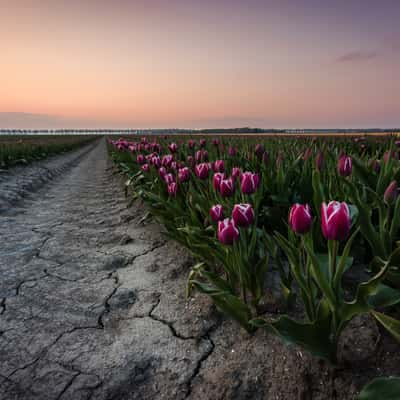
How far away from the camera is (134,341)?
172cm

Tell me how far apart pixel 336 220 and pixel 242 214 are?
43 centimetres

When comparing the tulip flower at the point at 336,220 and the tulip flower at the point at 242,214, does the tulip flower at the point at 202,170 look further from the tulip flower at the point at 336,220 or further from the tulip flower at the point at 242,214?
the tulip flower at the point at 336,220

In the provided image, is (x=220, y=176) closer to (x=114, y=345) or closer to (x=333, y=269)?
(x=333, y=269)

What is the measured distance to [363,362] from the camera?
1230 millimetres

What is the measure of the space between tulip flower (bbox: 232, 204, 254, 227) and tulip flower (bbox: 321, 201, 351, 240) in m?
0.38

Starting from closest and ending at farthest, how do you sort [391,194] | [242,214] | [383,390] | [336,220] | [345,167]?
[383,390] < [336,220] < [242,214] < [391,194] < [345,167]

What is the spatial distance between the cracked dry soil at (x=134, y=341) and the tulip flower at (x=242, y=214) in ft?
1.96

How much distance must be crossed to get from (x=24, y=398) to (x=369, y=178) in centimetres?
240

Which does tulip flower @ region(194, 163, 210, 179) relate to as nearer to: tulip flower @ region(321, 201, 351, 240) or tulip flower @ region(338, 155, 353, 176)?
tulip flower @ region(338, 155, 353, 176)

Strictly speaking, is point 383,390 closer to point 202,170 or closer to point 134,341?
point 134,341

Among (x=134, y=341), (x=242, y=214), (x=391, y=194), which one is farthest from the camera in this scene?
(x=134, y=341)

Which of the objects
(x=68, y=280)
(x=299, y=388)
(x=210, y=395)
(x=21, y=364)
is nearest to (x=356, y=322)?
(x=299, y=388)

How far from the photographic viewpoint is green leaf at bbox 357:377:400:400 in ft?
2.89

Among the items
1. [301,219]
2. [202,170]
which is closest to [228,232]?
[301,219]
